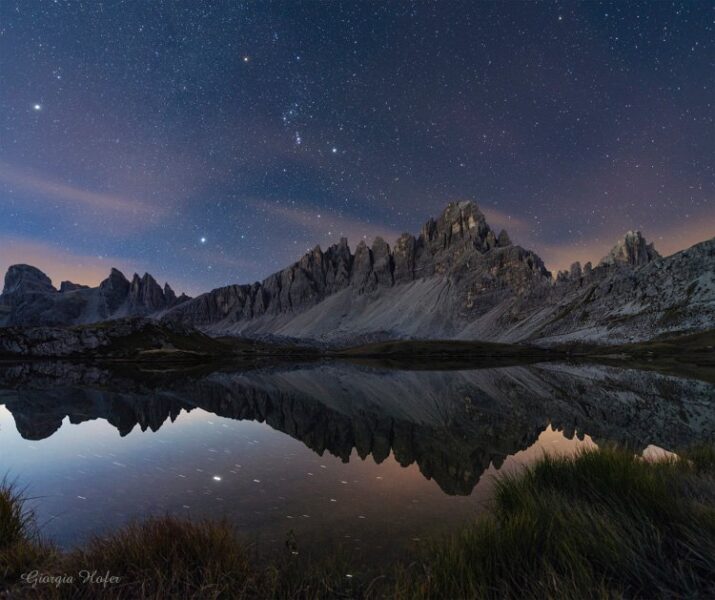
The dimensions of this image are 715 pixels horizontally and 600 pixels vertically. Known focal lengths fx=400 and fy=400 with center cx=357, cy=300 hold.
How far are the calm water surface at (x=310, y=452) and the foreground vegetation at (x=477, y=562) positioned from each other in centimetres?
302

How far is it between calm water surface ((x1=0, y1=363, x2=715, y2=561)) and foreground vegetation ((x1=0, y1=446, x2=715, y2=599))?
9.90 feet

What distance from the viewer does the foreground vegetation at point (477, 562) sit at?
526 cm

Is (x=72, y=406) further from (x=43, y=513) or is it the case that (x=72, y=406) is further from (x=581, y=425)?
(x=581, y=425)

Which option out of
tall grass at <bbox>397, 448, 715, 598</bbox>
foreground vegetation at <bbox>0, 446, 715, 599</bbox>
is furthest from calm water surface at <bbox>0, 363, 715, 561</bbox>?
tall grass at <bbox>397, 448, 715, 598</bbox>

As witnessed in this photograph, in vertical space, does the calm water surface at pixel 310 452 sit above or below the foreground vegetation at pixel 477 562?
below

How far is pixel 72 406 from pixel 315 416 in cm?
2174

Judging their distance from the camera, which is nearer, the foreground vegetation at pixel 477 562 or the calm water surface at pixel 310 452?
the foreground vegetation at pixel 477 562

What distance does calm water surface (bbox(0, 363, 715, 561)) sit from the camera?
10.8 meters

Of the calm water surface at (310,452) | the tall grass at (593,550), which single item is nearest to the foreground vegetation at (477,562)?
the tall grass at (593,550)

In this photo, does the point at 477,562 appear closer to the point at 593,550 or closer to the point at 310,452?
the point at 593,550

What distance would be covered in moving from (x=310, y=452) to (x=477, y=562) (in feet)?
43.9

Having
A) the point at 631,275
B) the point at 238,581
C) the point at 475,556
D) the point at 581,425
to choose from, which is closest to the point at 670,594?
the point at 475,556

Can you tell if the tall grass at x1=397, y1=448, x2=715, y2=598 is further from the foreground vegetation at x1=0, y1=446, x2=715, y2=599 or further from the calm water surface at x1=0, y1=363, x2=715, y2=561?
the calm water surface at x1=0, y1=363, x2=715, y2=561

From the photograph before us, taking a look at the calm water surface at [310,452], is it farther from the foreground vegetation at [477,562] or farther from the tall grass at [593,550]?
the tall grass at [593,550]
